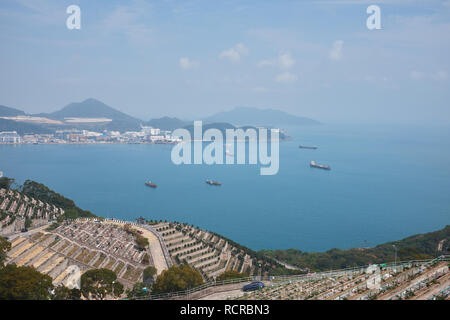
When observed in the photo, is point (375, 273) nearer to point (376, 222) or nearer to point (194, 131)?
point (376, 222)

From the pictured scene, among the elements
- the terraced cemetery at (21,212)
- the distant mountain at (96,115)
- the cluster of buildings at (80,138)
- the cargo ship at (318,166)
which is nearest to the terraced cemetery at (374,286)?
the terraced cemetery at (21,212)

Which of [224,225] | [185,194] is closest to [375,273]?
[224,225]

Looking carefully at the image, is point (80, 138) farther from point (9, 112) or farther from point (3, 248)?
point (3, 248)

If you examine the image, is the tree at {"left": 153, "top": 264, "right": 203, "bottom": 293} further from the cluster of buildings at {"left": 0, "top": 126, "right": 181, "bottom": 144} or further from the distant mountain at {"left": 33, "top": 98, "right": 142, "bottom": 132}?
the distant mountain at {"left": 33, "top": 98, "right": 142, "bottom": 132}

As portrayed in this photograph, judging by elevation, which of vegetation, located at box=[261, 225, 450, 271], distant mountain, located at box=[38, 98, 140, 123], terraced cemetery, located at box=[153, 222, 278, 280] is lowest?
vegetation, located at box=[261, 225, 450, 271]

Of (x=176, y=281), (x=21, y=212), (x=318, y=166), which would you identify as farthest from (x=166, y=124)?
(x=176, y=281)

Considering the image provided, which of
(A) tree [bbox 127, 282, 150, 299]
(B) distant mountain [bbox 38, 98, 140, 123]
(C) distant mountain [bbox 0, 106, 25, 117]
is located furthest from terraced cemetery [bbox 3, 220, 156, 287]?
(B) distant mountain [bbox 38, 98, 140, 123]
